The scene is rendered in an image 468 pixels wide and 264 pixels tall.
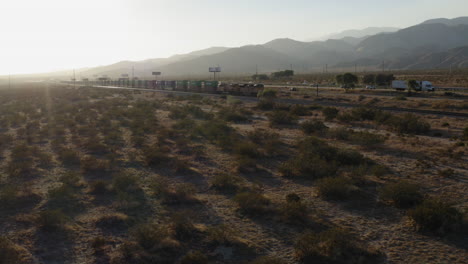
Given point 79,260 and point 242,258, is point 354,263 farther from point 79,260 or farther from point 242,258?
point 79,260

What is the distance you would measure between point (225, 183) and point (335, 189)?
4158 millimetres

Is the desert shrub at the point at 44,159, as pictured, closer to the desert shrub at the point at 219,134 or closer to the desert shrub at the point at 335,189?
the desert shrub at the point at 219,134

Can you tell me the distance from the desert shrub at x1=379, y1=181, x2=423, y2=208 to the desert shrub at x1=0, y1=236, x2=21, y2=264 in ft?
36.1

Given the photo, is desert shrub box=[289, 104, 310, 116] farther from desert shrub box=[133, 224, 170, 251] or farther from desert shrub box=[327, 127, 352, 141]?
desert shrub box=[133, 224, 170, 251]

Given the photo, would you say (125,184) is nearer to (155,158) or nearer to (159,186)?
(159,186)

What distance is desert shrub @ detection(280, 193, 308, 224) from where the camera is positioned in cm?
1002

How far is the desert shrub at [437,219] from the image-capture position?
9.20 meters

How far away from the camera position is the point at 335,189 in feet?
38.9

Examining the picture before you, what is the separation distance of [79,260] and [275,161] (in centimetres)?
1064

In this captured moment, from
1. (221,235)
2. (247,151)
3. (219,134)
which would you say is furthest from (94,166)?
(219,134)

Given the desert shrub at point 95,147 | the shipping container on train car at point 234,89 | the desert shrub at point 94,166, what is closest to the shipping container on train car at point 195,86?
the shipping container on train car at point 234,89

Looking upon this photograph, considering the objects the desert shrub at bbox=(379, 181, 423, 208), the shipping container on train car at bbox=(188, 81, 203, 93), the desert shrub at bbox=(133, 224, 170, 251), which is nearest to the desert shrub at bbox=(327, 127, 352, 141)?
the desert shrub at bbox=(379, 181, 423, 208)

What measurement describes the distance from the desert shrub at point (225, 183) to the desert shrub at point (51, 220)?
552 cm

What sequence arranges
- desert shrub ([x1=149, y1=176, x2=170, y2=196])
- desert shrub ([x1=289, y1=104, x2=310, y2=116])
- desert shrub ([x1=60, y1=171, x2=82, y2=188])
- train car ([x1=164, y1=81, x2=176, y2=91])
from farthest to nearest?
train car ([x1=164, y1=81, x2=176, y2=91]) < desert shrub ([x1=289, y1=104, x2=310, y2=116]) < desert shrub ([x1=60, y1=171, x2=82, y2=188]) < desert shrub ([x1=149, y1=176, x2=170, y2=196])
